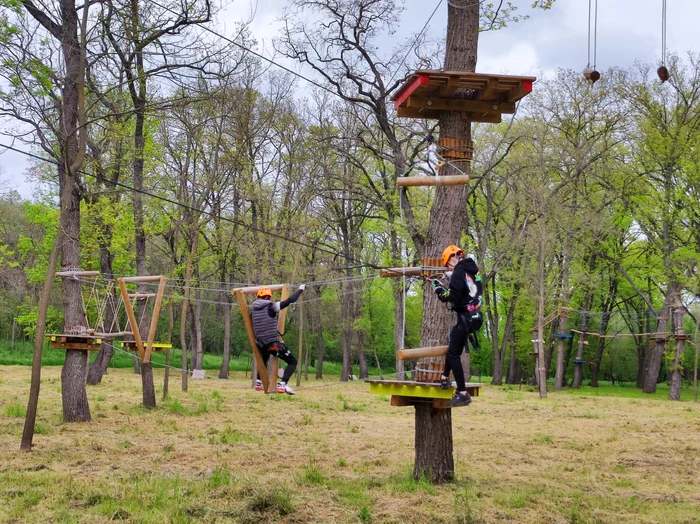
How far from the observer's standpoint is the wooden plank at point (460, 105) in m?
9.67

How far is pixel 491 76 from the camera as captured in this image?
8.98 meters

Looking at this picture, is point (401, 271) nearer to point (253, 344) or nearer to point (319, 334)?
point (253, 344)

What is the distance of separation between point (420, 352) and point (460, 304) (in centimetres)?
75

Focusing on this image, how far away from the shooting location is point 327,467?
36.9 ft

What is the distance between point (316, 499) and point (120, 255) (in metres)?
24.7

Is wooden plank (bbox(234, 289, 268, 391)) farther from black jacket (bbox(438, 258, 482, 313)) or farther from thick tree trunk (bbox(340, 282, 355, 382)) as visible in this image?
thick tree trunk (bbox(340, 282, 355, 382))

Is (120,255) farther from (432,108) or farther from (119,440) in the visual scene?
(432,108)

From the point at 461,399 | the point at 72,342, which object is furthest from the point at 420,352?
the point at 72,342

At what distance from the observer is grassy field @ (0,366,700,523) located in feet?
26.7

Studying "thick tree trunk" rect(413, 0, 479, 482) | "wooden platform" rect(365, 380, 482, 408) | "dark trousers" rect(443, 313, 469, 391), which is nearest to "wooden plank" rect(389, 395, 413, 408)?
"thick tree trunk" rect(413, 0, 479, 482)

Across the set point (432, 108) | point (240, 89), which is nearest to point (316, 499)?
point (432, 108)

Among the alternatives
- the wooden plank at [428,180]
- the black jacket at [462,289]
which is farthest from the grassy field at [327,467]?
the wooden plank at [428,180]

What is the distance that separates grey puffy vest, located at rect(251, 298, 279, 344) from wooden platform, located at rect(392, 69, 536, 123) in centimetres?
349

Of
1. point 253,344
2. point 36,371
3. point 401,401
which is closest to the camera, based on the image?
point 401,401
